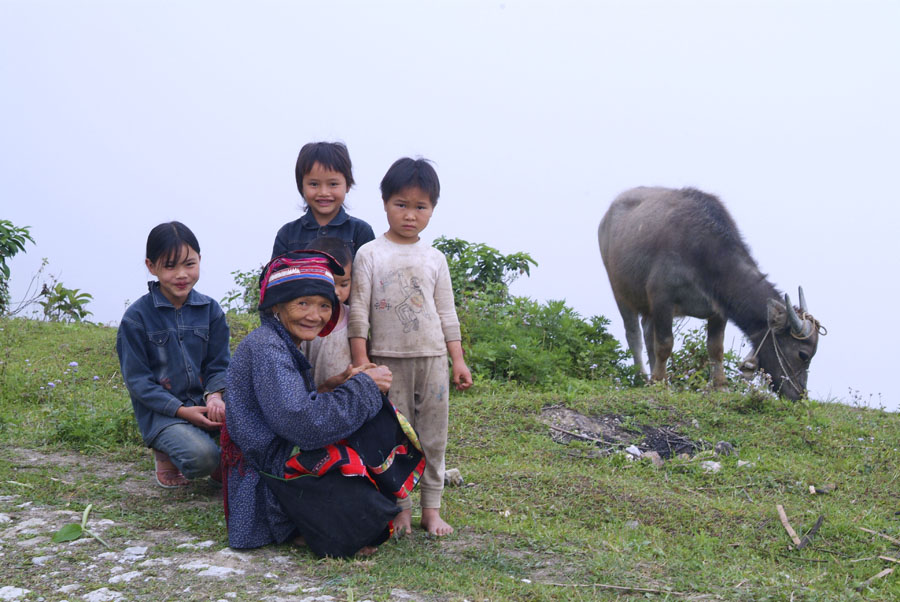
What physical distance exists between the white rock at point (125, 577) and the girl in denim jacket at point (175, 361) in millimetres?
985

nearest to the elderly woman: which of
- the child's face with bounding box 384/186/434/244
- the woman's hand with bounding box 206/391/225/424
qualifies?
the child's face with bounding box 384/186/434/244

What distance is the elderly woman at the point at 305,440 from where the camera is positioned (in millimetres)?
3215

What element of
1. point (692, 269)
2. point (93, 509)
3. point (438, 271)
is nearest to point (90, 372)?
point (93, 509)

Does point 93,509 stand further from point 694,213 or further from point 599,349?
point 694,213

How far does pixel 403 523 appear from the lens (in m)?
3.55

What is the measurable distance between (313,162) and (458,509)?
191 cm

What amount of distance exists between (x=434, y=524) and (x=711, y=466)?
2550 mm

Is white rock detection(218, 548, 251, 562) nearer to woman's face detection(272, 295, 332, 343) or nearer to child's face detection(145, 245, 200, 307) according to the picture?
woman's face detection(272, 295, 332, 343)

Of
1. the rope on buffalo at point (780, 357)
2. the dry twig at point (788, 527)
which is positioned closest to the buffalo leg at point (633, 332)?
the rope on buffalo at point (780, 357)

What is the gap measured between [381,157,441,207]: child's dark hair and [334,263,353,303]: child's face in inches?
14.5

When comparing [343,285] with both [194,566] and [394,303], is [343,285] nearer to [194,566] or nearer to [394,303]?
[394,303]

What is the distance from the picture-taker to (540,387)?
24.8 feet

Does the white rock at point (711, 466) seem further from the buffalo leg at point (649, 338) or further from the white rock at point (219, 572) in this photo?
the buffalo leg at point (649, 338)

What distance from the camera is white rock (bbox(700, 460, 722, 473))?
5307mm
